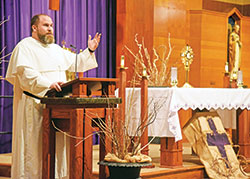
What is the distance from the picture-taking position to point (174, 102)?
5871mm

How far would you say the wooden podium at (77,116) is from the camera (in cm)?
391

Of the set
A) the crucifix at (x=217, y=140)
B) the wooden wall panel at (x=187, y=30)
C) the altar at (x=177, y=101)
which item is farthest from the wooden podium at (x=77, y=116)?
the wooden wall panel at (x=187, y=30)

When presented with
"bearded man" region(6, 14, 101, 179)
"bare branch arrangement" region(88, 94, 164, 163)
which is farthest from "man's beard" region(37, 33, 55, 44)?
"bare branch arrangement" region(88, 94, 164, 163)

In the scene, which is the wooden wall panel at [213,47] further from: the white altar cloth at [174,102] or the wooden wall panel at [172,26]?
the white altar cloth at [174,102]

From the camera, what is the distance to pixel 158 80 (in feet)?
22.3

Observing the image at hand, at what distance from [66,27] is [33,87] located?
4.17m

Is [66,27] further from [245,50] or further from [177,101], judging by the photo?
[245,50]

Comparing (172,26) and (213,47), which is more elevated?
(172,26)

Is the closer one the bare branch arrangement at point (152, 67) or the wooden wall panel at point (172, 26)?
the bare branch arrangement at point (152, 67)

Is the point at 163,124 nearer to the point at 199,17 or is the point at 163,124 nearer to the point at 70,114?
the point at 70,114

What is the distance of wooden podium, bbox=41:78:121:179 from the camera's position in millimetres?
3914

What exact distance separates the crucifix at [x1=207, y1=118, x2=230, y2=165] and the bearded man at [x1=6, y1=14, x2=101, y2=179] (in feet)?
7.16

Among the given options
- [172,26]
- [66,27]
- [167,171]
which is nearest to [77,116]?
[167,171]

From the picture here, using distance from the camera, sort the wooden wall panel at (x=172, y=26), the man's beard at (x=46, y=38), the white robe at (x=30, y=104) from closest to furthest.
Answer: the white robe at (x=30, y=104)
the man's beard at (x=46, y=38)
the wooden wall panel at (x=172, y=26)
